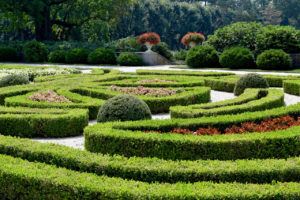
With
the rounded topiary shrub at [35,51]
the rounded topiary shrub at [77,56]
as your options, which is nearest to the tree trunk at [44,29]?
the rounded topiary shrub at [35,51]

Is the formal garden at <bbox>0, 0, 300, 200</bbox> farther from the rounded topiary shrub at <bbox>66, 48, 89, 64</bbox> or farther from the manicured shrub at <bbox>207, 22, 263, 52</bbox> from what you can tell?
the rounded topiary shrub at <bbox>66, 48, 89, 64</bbox>

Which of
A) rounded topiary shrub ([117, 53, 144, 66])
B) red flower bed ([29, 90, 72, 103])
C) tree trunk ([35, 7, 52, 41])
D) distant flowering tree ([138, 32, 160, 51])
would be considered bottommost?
red flower bed ([29, 90, 72, 103])

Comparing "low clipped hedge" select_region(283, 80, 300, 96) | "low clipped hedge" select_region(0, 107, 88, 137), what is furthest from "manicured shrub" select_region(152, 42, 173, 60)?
"low clipped hedge" select_region(0, 107, 88, 137)

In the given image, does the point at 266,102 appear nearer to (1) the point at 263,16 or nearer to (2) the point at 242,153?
(2) the point at 242,153

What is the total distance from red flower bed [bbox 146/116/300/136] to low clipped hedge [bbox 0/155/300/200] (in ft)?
7.10

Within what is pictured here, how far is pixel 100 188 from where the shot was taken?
4.04 meters

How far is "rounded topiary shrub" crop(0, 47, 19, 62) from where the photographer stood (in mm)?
31656

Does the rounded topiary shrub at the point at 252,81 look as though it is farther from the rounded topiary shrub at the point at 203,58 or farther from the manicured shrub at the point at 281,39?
the manicured shrub at the point at 281,39

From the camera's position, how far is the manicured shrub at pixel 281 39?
2356 cm

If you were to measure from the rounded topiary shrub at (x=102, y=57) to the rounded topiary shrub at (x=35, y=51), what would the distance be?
547cm

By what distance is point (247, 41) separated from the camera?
26.1 m

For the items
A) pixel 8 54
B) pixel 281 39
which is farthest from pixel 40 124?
pixel 8 54

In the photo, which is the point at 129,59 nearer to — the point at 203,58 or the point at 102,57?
the point at 102,57

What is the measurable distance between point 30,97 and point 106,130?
16.0ft
